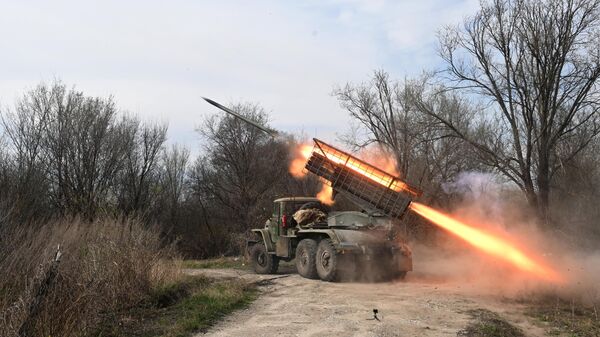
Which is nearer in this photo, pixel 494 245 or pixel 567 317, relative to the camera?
pixel 567 317

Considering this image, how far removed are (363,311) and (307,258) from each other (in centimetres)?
537

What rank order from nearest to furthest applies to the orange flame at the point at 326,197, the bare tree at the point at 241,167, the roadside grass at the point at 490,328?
the roadside grass at the point at 490,328 → the orange flame at the point at 326,197 → the bare tree at the point at 241,167

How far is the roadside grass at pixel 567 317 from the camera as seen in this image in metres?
8.52

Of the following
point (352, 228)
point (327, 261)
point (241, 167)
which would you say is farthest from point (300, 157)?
point (241, 167)

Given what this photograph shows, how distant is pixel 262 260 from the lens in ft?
60.4

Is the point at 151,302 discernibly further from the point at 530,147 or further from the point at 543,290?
the point at 530,147

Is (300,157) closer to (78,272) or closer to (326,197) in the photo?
(326,197)

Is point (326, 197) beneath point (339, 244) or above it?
above

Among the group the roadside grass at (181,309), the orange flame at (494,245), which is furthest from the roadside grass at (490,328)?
the roadside grass at (181,309)

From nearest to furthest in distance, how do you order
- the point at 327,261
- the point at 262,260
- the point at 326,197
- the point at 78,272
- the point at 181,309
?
the point at 78,272 → the point at 181,309 → the point at 327,261 → the point at 326,197 → the point at 262,260

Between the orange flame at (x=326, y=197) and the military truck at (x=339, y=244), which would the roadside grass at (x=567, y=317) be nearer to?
the military truck at (x=339, y=244)

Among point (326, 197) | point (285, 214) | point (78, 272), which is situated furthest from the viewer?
point (326, 197)

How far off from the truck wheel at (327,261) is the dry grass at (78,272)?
4027mm

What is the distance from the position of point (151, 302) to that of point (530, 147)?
646 inches
